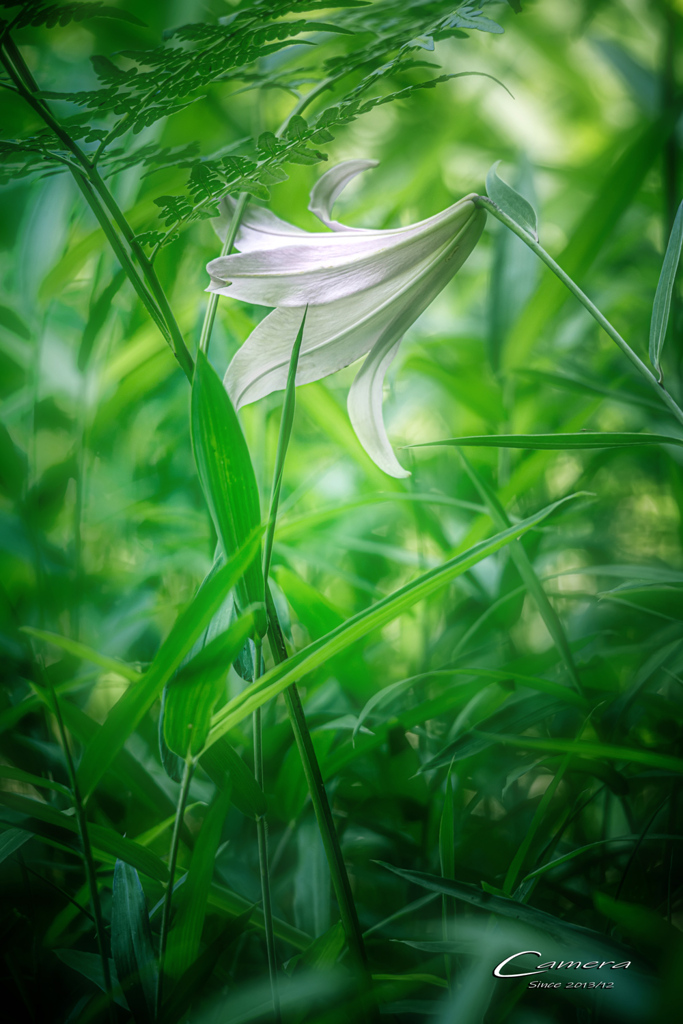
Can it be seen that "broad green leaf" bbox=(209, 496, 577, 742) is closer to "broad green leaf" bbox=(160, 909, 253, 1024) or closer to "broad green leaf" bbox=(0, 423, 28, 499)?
"broad green leaf" bbox=(160, 909, 253, 1024)

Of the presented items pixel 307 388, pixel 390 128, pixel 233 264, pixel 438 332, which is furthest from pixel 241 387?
pixel 390 128

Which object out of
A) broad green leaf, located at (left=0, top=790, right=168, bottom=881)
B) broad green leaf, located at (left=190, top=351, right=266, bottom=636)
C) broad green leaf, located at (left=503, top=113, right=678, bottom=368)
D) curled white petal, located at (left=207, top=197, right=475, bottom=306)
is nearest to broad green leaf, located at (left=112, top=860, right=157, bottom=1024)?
broad green leaf, located at (left=0, top=790, right=168, bottom=881)

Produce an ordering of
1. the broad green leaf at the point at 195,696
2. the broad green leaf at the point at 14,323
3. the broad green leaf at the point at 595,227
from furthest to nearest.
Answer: the broad green leaf at the point at 14,323 → the broad green leaf at the point at 595,227 → the broad green leaf at the point at 195,696

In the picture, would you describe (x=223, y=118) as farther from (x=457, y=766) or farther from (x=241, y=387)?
(x=457, y=766)

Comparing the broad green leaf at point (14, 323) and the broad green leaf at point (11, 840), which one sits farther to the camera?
the broad green leaf at point (14, 323)

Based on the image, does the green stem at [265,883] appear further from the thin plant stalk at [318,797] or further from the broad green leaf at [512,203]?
the broad green leaf at [512,203]

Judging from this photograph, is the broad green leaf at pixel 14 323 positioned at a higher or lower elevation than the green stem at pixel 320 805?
higher

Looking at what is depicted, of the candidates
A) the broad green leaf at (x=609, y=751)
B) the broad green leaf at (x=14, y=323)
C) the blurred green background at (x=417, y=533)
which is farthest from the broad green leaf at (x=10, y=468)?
the broad green leaf at (x=609, y=751)
